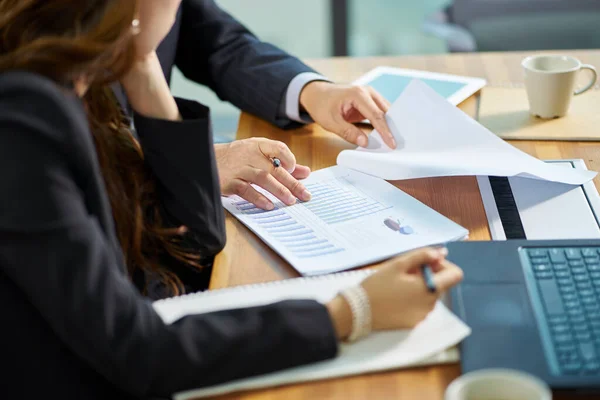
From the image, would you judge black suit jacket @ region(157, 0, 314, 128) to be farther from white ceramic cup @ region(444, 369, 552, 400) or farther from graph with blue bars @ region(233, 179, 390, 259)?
white ceramic cup @ region(444, 369, 552, 400)

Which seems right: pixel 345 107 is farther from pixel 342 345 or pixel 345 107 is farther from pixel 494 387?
pixel 494 387

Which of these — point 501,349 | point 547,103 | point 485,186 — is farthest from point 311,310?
point 547,103

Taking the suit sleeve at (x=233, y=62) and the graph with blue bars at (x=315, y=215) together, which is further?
the suit sleeve at (x=233, y=62)

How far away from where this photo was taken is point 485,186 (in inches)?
44.2

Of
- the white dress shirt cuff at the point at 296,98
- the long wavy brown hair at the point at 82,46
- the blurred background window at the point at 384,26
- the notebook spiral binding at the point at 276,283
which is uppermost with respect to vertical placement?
the long wavy brown hair at the point at 82,46

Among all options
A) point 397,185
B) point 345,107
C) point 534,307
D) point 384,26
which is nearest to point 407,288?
point 534,307

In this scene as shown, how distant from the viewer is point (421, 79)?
1.49m

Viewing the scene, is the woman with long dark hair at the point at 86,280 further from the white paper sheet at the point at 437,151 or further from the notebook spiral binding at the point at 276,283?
the white paper sheet at the point at 437,151

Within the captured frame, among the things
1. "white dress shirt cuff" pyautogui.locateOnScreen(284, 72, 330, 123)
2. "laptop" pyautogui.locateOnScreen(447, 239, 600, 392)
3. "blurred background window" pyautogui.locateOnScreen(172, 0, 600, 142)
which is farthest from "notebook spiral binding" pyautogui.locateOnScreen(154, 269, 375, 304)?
"blurred background window" pyautogui.locateOnScreen(172, 0, 600, 142)

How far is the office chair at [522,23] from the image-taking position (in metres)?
2.81

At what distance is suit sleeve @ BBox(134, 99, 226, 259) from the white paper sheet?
0.29 m

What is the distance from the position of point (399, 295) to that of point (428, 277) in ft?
0.12

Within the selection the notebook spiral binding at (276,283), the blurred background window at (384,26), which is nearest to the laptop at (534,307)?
the notebook spiral binding at (276,283)

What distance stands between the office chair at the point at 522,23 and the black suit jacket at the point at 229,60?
135cm
